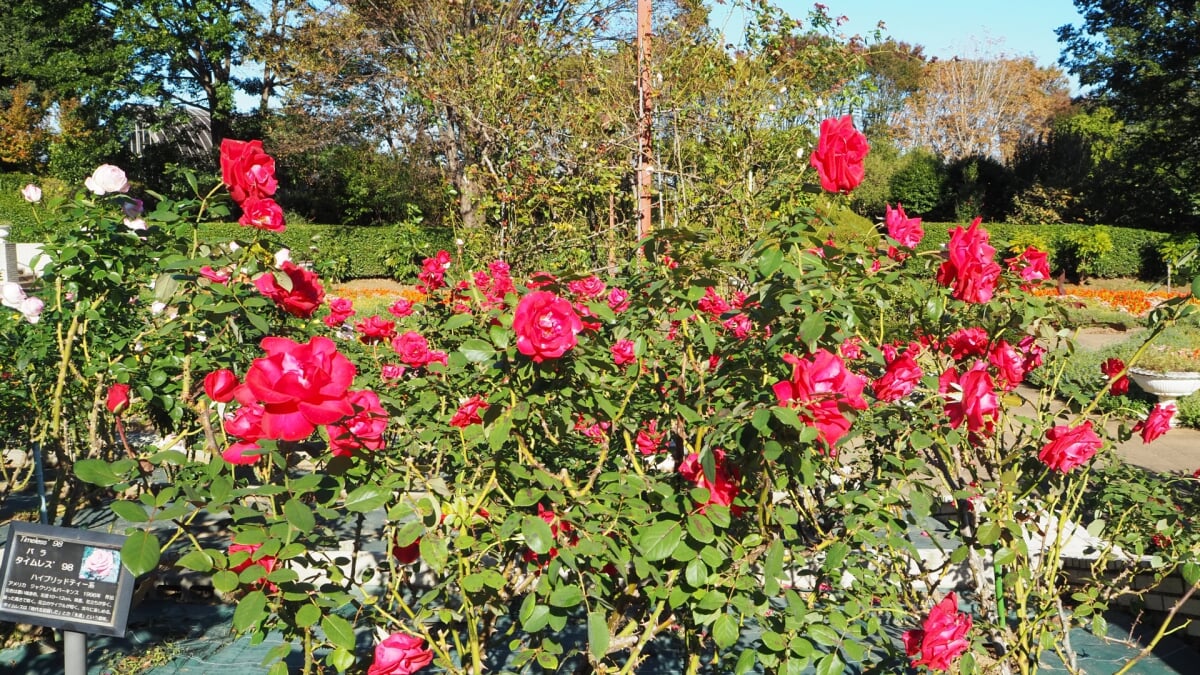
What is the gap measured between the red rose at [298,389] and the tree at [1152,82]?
18555 mm

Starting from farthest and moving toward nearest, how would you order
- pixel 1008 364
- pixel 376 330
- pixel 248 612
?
pixel 376 330 < pixel 1008 364 < pixel 248 612

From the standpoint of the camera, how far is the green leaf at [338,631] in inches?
51.3

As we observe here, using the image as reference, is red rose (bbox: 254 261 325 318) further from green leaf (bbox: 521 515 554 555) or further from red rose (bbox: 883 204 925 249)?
red rose (bbox: 883 204 925 249)

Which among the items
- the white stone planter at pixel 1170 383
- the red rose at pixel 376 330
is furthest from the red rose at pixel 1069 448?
the white stone planter at pixel 1170 383

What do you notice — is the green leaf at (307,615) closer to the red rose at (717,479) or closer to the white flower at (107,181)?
the red rose at (717,479)

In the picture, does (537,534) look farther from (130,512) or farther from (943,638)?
(943,638)

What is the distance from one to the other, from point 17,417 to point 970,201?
22.6 metres

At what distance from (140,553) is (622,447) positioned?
53.9 inches

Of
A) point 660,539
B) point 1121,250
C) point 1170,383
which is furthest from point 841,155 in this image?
point 1121,250

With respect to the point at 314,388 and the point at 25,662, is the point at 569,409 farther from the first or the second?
the point at 25,662

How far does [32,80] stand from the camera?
2350cm

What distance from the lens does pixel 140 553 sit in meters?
1.21

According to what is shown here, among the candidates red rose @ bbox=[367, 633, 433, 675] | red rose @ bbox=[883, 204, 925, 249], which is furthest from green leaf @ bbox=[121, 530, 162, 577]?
red rose @ bbox=[883, 204, 925, 249]

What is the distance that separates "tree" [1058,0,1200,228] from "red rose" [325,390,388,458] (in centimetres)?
1839
